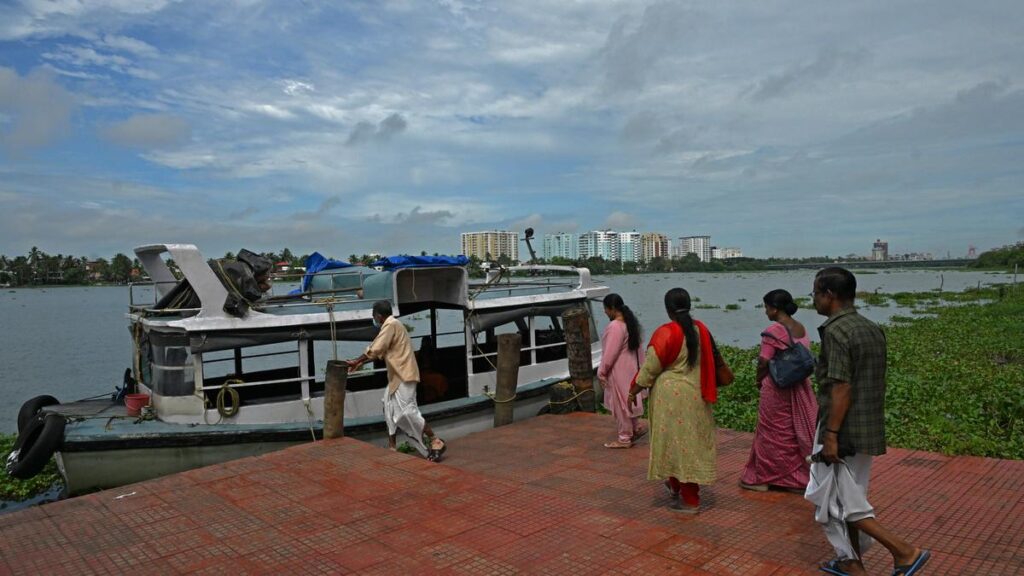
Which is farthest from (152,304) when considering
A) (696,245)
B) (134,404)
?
(696,245)

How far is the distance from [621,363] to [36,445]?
19.9 feet

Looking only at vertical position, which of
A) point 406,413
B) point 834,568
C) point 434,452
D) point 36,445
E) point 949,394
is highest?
point 406,413

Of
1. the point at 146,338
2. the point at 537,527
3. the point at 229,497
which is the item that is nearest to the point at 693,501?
the point at 537,527

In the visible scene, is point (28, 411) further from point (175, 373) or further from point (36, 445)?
point (175, 373)

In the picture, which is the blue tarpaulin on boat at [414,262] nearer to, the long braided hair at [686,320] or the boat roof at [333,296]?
the boat roof at [333,296]

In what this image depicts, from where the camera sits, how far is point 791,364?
510cm

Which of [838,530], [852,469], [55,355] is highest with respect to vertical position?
[852,469]

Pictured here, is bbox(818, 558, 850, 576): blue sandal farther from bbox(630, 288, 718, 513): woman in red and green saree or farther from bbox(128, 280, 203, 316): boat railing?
bbox(128, 280, 203, 316): boat railing

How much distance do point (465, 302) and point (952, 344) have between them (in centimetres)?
1512

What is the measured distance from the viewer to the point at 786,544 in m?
4.30

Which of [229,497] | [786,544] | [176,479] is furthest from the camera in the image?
[176,479]

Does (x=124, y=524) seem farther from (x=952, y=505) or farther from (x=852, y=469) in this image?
(x=952, y=505)

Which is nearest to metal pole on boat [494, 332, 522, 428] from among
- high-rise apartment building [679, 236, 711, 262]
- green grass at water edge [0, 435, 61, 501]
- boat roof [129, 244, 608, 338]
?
boat roof [129, 244, 608, 338]

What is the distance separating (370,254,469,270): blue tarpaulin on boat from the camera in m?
8.67
